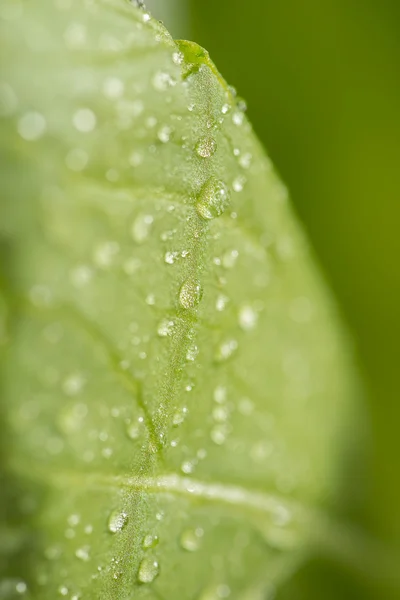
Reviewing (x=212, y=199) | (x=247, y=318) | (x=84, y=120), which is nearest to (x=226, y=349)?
(x=247, y=318)

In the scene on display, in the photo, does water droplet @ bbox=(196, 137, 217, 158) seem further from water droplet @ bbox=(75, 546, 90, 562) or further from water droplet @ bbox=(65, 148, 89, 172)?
water droplet @ bbox=(75, 546, 90, 562)

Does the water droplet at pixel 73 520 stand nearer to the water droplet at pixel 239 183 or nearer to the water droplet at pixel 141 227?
the water droplet at pixel 141 227

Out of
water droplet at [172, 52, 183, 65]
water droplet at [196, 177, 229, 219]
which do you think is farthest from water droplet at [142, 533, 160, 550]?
water droplet at [172, 52, 183, 65]

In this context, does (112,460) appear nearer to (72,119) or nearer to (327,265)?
(72,119)

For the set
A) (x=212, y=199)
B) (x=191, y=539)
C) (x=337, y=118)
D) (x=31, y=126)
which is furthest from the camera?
(x=337, y=118)

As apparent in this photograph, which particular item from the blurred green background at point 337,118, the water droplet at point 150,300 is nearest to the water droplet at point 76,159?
the water droplet at point 150,300

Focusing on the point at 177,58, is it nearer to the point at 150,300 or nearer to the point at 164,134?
the point at 164,134
